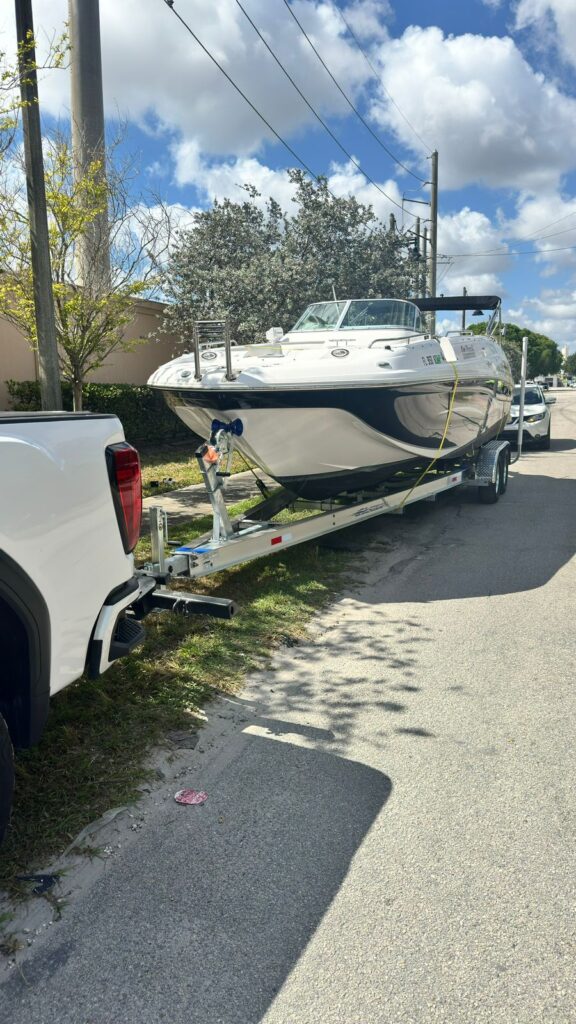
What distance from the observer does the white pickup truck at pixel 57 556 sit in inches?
92.7

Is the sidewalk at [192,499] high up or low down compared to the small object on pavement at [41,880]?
up

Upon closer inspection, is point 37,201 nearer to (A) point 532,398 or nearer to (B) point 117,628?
(B) point 117,628

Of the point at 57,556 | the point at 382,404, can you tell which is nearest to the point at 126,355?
the point at 382,404

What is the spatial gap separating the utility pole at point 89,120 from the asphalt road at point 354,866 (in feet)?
21.0

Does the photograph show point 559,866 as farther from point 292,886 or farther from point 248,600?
point 248,600

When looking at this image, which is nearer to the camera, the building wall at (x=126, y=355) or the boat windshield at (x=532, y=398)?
the building wall at (x=126, y=355)

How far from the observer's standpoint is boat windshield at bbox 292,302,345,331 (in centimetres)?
784

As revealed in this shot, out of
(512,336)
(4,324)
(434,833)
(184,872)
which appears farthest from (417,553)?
(512,336)

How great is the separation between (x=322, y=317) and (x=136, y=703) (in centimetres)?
533

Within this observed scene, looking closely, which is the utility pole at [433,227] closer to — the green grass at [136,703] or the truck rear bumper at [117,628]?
the green grass at [136,703]

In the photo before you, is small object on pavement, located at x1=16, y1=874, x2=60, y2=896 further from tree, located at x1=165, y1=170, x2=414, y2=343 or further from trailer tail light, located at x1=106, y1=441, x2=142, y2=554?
tree, located at x1=165, y1=170, x2=414, y2=343

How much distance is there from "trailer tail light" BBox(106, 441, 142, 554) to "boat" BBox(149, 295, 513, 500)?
9.58ft

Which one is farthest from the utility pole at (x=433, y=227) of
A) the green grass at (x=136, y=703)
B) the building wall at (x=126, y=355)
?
the green grass at (x=136, y=703)

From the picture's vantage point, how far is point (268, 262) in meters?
15.9
